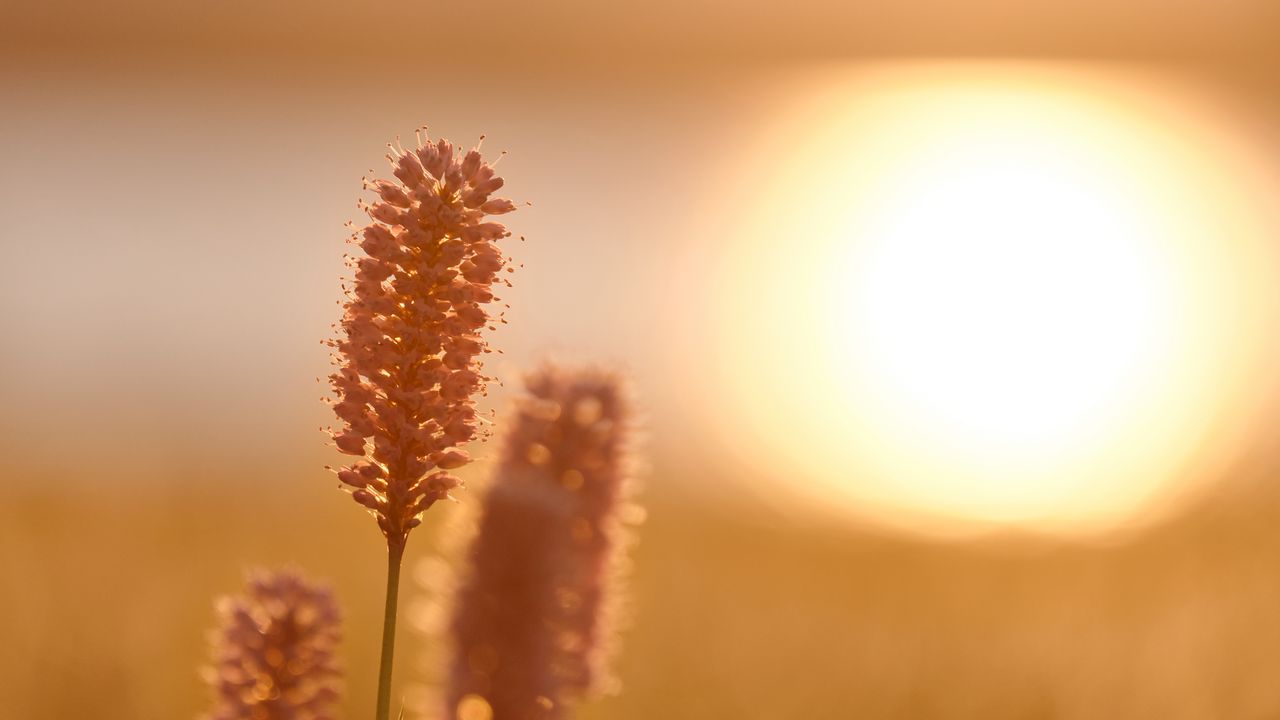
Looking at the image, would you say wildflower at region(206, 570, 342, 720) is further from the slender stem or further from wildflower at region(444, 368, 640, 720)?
wildflower at region(444, 368, 640, 720)

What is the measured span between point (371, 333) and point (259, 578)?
0.53 metres

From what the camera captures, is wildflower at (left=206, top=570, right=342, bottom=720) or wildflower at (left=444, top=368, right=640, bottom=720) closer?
wildflower at (left=444, top=368, right=640, bottom=720)

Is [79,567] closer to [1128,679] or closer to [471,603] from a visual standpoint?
[471,603]

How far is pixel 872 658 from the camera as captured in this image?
618 centimetres

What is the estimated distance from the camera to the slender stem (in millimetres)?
2426

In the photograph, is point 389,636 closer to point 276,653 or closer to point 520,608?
point 276,653

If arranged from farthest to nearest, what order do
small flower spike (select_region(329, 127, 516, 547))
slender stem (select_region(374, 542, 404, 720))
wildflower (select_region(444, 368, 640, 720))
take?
small flower spike (select_region(329, 127, 516, 547))
slender stem (select_region(374, 542, 404, 720))
wildflower (select_region(444, 368, 640, 720))

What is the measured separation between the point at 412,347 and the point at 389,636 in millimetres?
572

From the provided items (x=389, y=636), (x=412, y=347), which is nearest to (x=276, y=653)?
(x=389, y=636)

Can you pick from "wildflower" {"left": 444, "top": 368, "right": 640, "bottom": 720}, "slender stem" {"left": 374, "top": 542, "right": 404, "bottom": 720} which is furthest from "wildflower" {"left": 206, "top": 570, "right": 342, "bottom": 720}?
"wildflower" {"left": 444, "top": 368, "right": 640, "bottom": 720}

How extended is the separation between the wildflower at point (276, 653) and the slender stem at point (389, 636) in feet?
0.34

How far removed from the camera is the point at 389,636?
256 cm

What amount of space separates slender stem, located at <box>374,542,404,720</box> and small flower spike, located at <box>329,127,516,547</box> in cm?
3

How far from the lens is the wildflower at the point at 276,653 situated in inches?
98.3
